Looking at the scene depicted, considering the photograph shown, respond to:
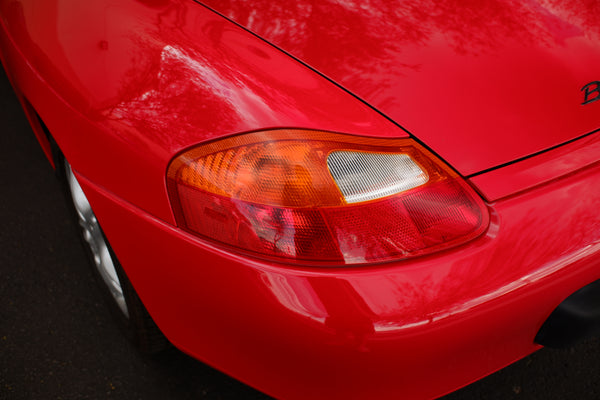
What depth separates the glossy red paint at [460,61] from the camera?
1117 mm

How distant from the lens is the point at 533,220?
1.07 meters

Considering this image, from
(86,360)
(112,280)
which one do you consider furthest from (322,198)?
(86,360)

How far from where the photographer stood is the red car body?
3.33 feet

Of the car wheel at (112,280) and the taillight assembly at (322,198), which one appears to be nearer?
the taillight assembly at (322,198)

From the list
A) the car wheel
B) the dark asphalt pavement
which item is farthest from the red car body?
the dark asphalt pavement

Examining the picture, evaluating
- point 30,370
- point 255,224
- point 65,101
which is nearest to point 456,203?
point 255,224

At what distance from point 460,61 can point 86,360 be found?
1507 mm

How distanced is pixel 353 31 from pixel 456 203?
509mm

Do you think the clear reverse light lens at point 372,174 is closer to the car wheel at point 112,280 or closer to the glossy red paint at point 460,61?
the glossy red paint at point 460,61

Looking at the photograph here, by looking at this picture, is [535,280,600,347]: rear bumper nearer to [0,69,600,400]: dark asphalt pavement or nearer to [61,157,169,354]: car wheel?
[0,69,600,400]: dark asphalt pavement

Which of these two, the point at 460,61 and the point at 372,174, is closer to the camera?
the point at 372,174

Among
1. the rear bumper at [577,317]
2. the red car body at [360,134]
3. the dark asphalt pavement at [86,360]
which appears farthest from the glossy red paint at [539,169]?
the dark asphalt pavement at [86,360]

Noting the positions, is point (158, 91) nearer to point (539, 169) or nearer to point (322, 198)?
point (322, 198)

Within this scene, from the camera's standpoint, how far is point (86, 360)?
1.73m
